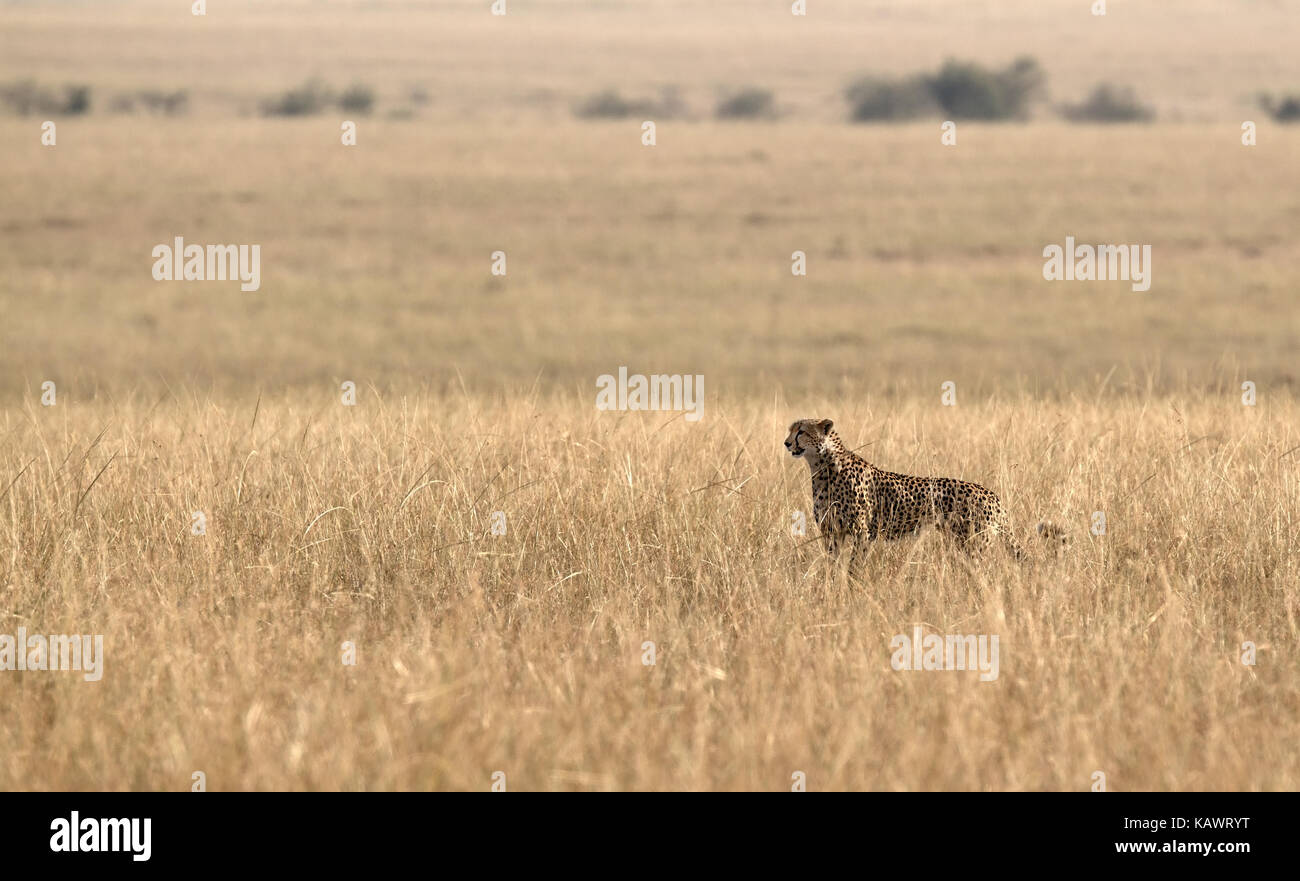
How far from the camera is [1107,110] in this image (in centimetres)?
7125

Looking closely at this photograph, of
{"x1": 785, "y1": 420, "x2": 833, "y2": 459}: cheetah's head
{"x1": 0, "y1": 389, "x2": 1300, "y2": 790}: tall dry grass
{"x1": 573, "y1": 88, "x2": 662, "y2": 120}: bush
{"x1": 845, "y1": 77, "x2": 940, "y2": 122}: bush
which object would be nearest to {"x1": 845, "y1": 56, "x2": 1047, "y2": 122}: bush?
{"x1": 845, "y1": 77, "x2": 940, "y2": 122}: bush

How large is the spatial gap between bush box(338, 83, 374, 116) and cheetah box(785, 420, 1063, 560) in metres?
60.1

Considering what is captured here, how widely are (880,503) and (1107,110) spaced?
231 ft

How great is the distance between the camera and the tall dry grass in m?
3.85

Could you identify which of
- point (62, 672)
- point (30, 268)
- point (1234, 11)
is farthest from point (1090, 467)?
point (1234, 11)

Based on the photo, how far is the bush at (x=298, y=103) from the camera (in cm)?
6106

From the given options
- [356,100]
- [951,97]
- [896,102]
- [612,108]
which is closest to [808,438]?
[896,102]

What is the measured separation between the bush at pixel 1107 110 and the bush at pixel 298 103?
113 feet

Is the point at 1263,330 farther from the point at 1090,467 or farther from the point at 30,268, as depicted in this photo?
the point at 30,268

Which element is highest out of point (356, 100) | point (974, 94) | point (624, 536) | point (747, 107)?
point (747, 107)

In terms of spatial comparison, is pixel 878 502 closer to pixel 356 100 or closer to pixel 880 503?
pixel 880 503

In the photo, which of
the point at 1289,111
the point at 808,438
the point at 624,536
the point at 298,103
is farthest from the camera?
the point at 298,103

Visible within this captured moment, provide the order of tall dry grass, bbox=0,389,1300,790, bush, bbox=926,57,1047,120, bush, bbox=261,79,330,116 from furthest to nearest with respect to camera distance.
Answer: bush, bbox=926,57,1047,120, bush, bbox=261,79,330,116, tall dry grass, bbox=0,389,1300,790

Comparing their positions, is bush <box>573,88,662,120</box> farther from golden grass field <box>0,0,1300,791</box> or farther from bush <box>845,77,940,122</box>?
golden grass field <box>0,0,1300,791</box>
